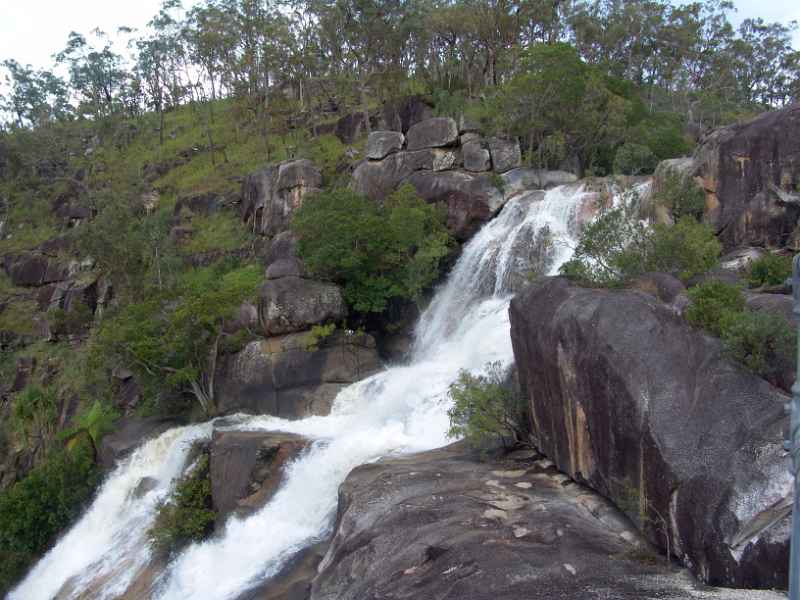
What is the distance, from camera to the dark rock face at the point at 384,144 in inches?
1325

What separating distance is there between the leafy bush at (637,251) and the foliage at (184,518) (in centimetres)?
1121

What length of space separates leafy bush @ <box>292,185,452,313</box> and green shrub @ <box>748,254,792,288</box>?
11.5 metres

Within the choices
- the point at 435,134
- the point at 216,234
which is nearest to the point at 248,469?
the point at 435,134

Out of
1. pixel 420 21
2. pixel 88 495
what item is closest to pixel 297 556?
pixel 88 495

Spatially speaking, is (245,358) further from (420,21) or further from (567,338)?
(420,21)

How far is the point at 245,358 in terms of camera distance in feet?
80.8

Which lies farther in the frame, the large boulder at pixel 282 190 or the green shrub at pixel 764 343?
the large boulder at pixel 282 190

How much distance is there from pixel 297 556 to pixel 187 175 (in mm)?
44558

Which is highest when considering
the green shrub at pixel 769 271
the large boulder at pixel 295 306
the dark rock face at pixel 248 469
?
the green shrub at pixel 769 271

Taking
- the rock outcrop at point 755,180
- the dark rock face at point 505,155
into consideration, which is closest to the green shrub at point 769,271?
the rock outcrop at point 755,180

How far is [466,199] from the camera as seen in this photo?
28.0m

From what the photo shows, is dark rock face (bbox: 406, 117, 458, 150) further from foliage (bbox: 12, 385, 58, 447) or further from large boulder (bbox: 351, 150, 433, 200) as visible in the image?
foliage (bbox: 12, 385, 58, 447)

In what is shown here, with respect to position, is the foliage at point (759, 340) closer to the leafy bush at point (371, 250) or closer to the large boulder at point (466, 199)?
the leafy bush at point (371, 250)

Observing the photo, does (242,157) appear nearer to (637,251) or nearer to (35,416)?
(35,416)
